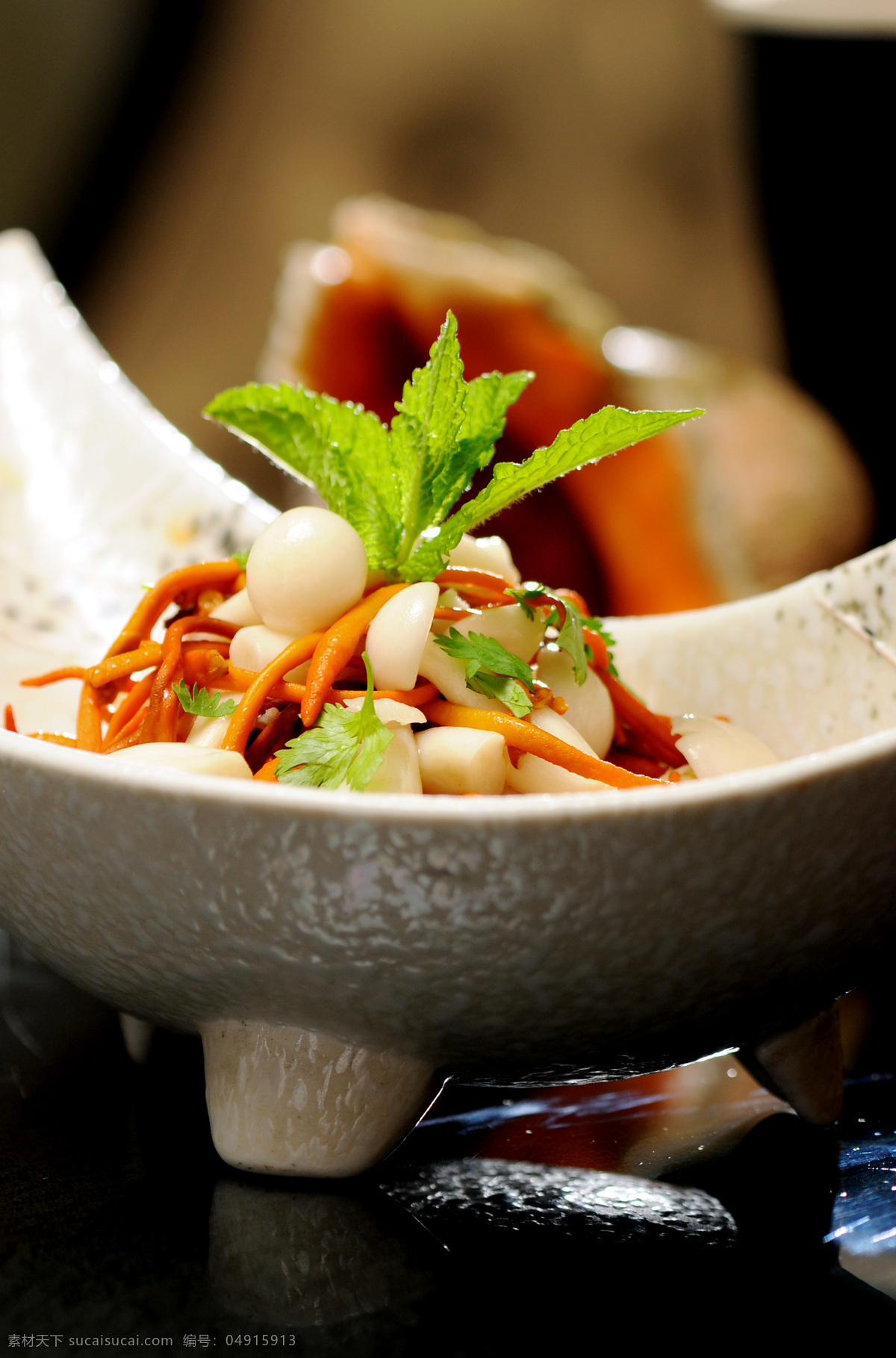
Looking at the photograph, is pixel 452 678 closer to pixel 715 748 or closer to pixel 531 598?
pixel 531 598

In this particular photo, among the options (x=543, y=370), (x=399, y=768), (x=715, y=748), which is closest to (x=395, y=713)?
(x=399, y=768)

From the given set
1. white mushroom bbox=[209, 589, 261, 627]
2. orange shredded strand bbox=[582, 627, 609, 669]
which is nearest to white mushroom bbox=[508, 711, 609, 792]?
orange shredded strand bbox=[582, 627, 609, 669]

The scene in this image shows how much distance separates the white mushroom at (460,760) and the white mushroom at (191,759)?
10 cm

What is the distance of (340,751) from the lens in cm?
67

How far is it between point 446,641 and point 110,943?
25 cm

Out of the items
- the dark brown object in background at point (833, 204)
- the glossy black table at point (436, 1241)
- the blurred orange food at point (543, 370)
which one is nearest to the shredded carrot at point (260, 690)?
the glossy black table at point (436, 1241)

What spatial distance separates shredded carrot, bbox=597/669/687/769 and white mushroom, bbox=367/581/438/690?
0.17 meters

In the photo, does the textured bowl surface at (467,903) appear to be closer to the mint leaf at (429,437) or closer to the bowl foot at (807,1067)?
the bowl foot at (807,1067)

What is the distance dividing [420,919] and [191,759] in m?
0.19

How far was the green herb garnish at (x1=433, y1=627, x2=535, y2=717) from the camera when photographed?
734 millimetres

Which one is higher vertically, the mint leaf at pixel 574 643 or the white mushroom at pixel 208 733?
the mint leaf at pixel 574 643

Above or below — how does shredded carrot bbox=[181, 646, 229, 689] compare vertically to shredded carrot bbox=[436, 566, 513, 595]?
below

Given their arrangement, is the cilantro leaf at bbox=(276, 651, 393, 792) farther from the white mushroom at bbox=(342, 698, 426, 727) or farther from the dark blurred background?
the dark blurred background

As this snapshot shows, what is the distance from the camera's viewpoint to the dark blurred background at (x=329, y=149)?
3455mm
